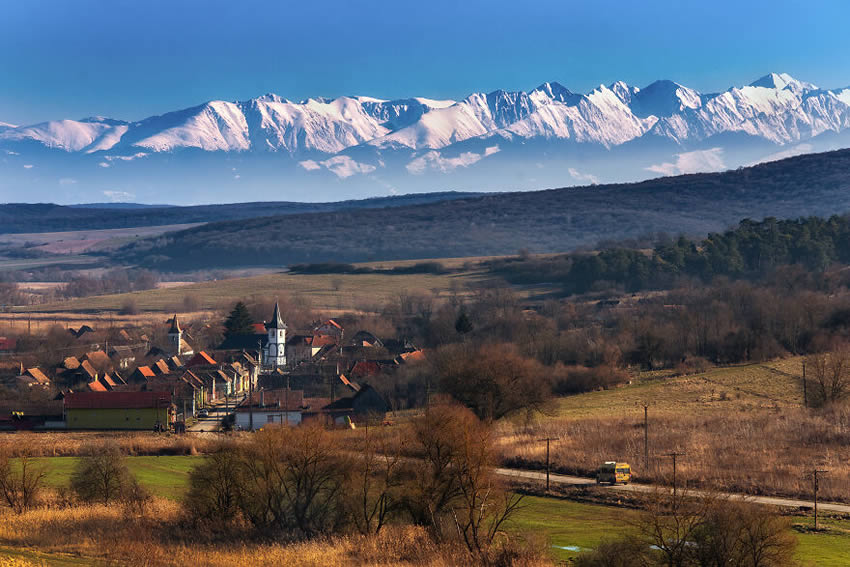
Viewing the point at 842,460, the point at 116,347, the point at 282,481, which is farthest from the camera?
the point at 116,347

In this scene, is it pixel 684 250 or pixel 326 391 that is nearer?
pixel 326 391

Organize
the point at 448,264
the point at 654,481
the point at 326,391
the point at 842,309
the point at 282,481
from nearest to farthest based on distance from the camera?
the point at 282,481, the point at 654,481, the point at 326,391, the point at 842,309, the point at 448,264

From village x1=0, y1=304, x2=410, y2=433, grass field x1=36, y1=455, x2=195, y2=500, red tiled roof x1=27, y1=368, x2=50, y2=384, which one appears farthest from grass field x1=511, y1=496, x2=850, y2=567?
red tiled roof x1=27, y1=368, x2=50, y2=384

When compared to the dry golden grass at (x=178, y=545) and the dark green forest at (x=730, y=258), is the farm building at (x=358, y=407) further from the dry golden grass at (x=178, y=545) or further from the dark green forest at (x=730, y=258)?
the dark green forest at (x=730, y=258)

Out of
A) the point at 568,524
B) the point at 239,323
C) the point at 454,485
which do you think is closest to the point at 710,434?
the point at 568,524

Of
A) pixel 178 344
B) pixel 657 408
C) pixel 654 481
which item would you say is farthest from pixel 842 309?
pixel 178 344

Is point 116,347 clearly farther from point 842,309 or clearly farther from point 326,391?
point 842,309

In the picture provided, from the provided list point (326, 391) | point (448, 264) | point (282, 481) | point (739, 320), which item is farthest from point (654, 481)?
point (448, 264)

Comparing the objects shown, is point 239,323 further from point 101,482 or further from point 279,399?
point 101,482
